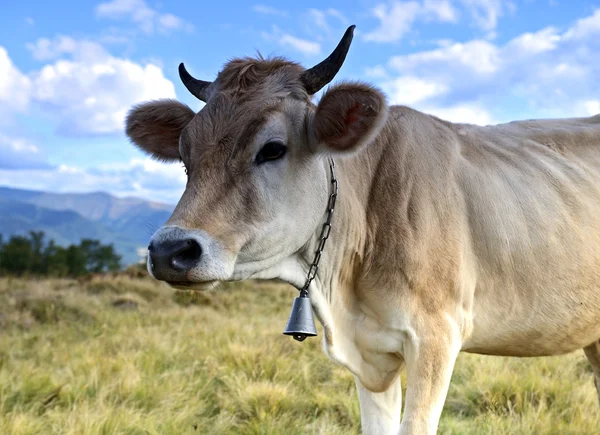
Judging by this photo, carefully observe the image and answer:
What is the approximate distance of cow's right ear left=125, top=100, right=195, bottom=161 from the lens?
399cm

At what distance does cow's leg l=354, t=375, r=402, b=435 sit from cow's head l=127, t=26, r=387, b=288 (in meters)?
1.23

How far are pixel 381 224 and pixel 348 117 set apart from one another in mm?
679

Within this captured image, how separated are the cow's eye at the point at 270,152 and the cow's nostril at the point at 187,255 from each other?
584 millimetres

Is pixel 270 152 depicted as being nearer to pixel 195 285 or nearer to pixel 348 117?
pixel 348 117

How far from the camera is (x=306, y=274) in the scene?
3.66 m

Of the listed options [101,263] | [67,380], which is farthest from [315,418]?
[101,263]

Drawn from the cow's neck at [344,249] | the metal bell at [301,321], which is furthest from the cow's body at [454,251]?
the metal bell at [301,321]

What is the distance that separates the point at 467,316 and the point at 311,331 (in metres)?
0.95

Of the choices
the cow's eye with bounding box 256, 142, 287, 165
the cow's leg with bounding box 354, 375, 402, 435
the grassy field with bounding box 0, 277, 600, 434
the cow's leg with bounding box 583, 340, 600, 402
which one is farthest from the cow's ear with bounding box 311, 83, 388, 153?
the cow's leg with bounding box 583, 340, 600, 402

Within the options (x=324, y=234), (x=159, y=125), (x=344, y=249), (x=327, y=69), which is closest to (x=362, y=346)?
(x=344, y=249)

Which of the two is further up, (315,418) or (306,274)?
(306,274)

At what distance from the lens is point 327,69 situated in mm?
3510

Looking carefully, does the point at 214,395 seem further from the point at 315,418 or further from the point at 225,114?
the point at 225,114

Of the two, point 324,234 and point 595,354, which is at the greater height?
point 324,234
